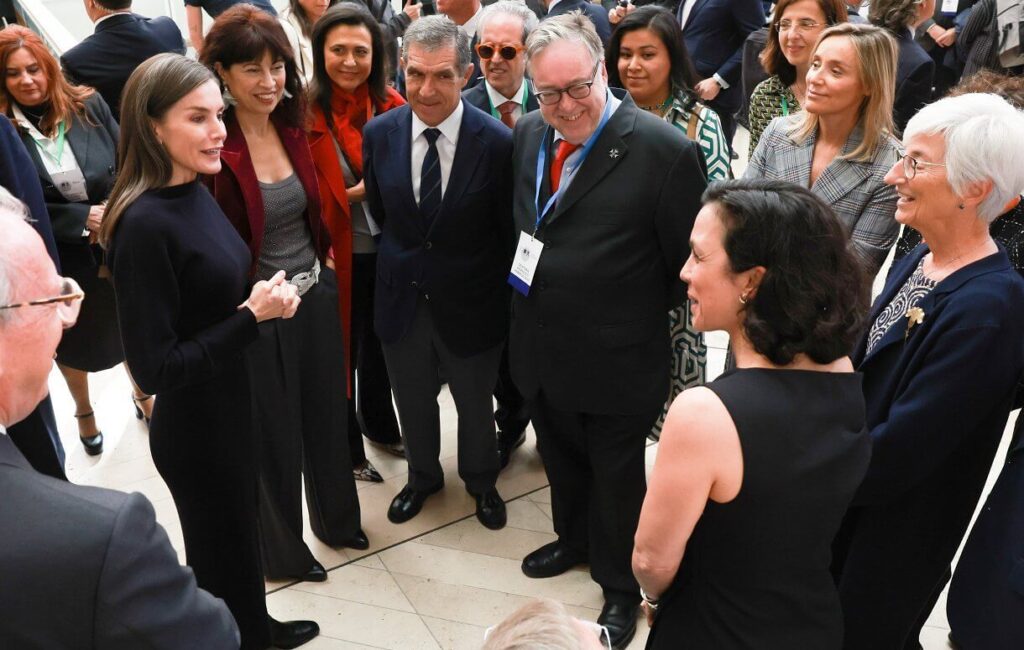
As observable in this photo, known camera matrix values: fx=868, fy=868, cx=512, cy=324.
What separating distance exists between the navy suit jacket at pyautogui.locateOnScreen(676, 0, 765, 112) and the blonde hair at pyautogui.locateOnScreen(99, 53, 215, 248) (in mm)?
3777

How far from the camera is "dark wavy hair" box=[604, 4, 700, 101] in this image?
3359 mm

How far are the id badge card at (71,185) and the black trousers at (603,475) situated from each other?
2151 mm

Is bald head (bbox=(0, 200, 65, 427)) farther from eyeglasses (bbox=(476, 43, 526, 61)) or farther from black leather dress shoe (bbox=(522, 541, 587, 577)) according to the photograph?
eyeglasses (bbox=(476, 43, 526, 61))

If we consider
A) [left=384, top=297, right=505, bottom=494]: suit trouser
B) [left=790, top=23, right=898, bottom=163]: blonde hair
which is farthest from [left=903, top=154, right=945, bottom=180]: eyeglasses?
[left=384, top=297, right=505, bottom=494]: suit trouser

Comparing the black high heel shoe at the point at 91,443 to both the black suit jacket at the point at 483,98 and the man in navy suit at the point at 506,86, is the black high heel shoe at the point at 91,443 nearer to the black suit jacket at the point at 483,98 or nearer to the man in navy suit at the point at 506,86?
the man in navy suit at the point at 506,86

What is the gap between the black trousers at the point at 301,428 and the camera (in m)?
2.87

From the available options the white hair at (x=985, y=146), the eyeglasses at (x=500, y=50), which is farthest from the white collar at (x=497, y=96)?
the white hair at (x=985, y=146)

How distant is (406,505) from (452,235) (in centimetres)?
118

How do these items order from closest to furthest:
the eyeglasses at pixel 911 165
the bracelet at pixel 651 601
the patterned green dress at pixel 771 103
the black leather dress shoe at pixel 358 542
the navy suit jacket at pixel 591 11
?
the bracelet at pixel 651 601 < the eyeglasses at pixel 911 165 < the black leather dress shoe at pixel 358 542 < the patterned green dress at pixel 771 103 < the navy suit jacket at pixel 591 11

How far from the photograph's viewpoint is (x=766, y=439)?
5.06ft

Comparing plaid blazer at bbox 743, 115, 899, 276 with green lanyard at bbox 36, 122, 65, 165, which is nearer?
plaid blazer at bbox 743, 115, 899, 276

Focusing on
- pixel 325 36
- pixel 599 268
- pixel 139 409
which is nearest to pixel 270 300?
pixel 599 268

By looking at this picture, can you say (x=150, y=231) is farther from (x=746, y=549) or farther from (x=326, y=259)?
(x=746, y=549)

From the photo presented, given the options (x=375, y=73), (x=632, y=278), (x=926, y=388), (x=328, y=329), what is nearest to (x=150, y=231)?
(x=328, y=329)
